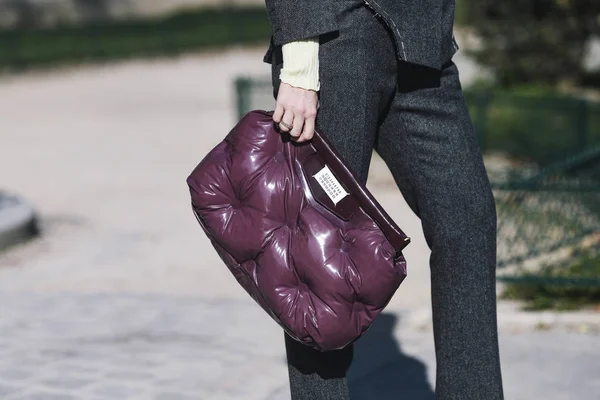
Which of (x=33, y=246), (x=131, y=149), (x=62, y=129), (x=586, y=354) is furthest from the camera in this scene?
(x=62, y=129)

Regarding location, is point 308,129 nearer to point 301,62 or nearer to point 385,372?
point 301,62

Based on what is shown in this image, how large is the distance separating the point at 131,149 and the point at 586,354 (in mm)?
6155

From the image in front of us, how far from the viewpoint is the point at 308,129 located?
228cm

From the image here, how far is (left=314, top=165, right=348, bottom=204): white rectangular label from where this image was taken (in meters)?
2.27

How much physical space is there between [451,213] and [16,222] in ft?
12.6

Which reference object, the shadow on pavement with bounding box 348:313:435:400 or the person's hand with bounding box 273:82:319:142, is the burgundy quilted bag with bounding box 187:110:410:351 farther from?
the shadow on pavement with bounding box 348:313:435:400

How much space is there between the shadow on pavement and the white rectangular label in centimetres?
131

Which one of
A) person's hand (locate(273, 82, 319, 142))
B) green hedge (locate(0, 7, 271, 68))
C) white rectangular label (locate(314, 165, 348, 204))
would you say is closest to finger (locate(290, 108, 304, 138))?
person's hand (locate(273, 82, 319, 142))

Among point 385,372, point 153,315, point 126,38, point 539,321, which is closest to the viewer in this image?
point 385,372

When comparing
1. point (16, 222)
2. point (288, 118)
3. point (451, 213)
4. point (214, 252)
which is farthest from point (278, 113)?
point (16, 222)

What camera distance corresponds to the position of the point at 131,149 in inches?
367

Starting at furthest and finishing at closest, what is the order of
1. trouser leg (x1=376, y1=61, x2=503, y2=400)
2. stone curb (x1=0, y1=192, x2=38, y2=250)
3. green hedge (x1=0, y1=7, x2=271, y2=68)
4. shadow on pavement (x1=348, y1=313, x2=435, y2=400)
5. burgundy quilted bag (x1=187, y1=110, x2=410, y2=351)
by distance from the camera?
green hedge (x1=0, y1=7, x2=271, y2=68) → stone curb (x1=0, y1=192, x2=38, y2=250) → shadow on pavement (x1=348, y1=313, x2=435, y2=400) → trouser leg (x1=376, y1=61, x2=503, y2=400) → burgundy quilted bag (x1=187, y1=110, x2=410, y2=351)

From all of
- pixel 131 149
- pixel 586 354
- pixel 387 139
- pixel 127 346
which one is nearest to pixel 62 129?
pixel 131 149

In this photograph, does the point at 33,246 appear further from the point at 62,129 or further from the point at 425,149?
the point at 62,129
